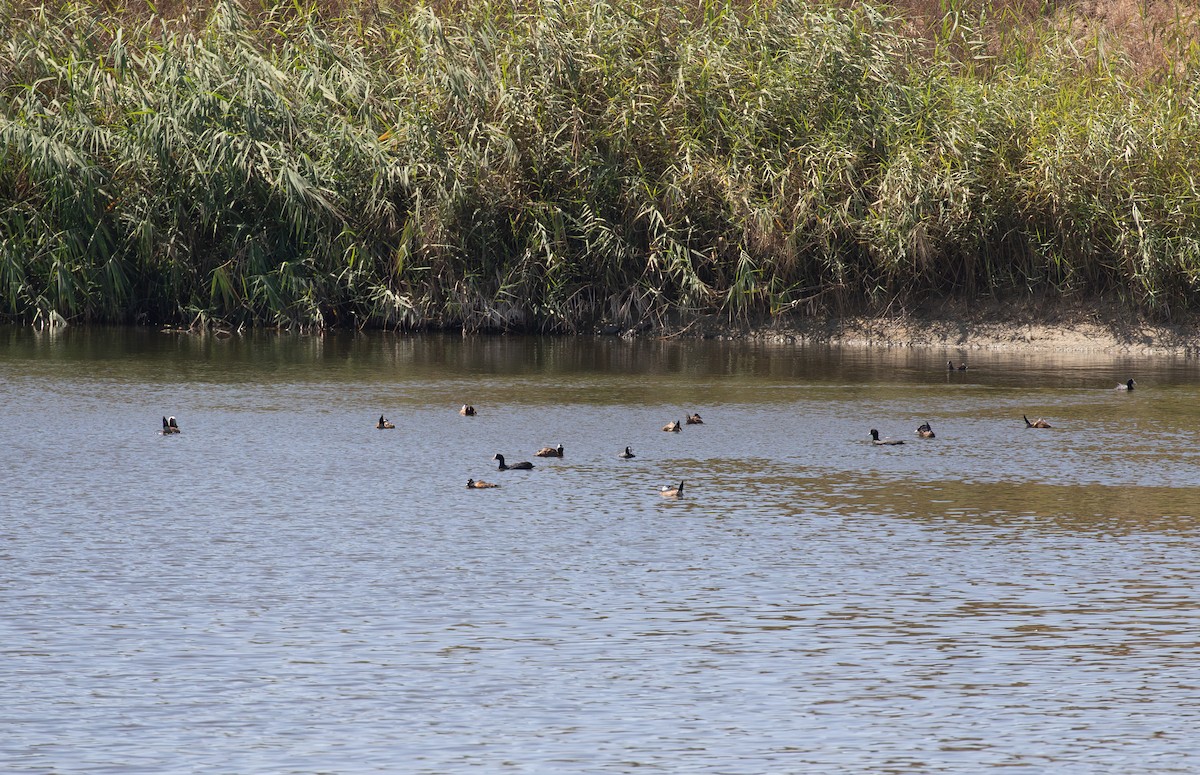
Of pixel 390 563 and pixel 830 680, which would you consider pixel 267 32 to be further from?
pixel 830 680

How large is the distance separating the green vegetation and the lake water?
32.7ft

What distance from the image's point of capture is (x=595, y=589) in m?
11.8

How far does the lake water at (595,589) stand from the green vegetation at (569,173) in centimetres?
996

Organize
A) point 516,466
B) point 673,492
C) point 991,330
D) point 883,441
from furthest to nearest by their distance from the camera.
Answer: point 991,330, point 883,441, point 516,466, point 673,492

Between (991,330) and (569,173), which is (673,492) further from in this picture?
(991,330)

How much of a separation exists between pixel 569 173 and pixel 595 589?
22.2 meters

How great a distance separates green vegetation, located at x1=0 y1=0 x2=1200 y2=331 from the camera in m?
32.3

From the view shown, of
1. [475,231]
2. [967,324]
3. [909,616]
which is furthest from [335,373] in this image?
[909,616]

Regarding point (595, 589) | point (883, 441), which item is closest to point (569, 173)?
point (883, 441)

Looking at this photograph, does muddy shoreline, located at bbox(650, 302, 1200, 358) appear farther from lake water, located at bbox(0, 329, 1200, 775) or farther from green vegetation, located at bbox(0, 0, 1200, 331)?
lake water, located at bbox(0, 329, 1200, 775)

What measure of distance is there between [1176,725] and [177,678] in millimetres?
5368

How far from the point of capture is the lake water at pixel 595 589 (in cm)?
862

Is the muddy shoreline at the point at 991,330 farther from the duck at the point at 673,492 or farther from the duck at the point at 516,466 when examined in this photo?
the duck at the point at 673,492

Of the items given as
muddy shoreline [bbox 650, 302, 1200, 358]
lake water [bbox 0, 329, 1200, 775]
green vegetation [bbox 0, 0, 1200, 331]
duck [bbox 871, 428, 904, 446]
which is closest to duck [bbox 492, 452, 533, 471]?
lake water [bbox 0, 329, 1200, 775]
